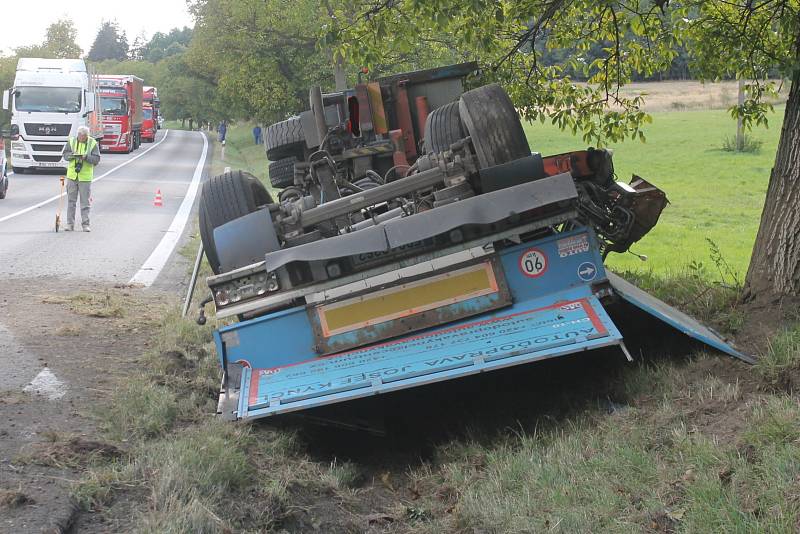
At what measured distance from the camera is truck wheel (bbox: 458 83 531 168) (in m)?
5.90

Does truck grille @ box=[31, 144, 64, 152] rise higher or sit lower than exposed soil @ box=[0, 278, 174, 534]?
higher

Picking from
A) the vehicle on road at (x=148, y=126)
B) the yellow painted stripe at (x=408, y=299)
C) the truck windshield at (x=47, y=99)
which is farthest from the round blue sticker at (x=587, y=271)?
the vehicle on road at (x=148, y=126)

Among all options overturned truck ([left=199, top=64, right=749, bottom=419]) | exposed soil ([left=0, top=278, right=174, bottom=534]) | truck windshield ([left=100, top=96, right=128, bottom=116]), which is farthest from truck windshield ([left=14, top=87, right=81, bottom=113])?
overturned truck ([left=199, top=64, right=749, bottom=419])

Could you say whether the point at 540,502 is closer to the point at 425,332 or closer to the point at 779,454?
the point at 779,454

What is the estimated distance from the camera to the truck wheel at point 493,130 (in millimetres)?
5898

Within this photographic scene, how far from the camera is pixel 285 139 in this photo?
28.1 feet

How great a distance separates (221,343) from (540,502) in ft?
7.47

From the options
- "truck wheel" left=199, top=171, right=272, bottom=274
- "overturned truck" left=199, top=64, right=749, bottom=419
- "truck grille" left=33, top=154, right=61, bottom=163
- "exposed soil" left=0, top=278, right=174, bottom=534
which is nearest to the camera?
"exposed soil" left=0, top=278, right=174, bottom=534

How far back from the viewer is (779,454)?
156 inches

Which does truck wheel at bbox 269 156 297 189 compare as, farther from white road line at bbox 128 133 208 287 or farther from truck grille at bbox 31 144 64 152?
truck grille at bbox 31 144 64 152

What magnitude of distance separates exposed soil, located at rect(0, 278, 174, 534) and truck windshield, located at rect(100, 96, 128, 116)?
39953 mm

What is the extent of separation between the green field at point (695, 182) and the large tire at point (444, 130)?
4.04 m

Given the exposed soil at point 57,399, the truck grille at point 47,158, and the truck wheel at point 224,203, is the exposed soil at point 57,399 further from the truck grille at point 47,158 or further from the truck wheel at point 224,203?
the truck grille at point 47,158

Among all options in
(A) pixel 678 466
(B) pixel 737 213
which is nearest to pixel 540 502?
(A) pixel 678 466
